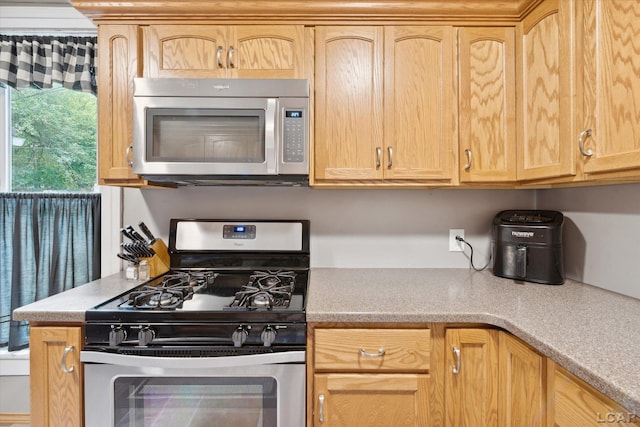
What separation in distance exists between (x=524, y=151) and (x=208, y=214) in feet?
5.11

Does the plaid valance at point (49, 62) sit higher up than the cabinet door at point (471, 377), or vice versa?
the plaid valance at point (49, 62)

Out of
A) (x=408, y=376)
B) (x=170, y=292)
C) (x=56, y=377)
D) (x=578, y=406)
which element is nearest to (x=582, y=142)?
(x=578, y=406)

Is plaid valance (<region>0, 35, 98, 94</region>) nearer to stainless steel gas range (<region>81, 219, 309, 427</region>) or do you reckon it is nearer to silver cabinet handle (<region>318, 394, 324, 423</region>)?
stainless steel gas range (<region>81, 219, 309, 427</region>)

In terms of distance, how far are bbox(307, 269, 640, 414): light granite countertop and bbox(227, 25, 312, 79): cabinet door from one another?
97cm

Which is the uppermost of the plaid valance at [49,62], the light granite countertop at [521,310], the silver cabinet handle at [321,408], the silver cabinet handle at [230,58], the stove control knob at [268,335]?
the plaid valance at [49,62]

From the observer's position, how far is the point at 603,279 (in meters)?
1.46

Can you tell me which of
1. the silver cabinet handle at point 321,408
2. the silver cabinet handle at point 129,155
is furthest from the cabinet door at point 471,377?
the silver cabinet handle at point 129,155

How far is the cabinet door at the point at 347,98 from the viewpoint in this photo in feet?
5.13

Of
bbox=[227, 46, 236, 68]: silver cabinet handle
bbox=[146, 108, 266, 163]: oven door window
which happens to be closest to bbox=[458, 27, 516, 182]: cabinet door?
bbox=[146, 108, 266, 163]: oven door window

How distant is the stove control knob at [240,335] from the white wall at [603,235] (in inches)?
56.8

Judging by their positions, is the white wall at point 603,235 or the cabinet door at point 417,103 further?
the cabinet door at point 417,103

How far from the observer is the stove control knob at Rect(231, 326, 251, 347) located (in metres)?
1.17

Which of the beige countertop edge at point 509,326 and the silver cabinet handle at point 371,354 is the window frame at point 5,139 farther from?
the silver cabinet handle at point 371,354

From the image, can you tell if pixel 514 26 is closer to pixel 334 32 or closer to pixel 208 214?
pixel 334 32
